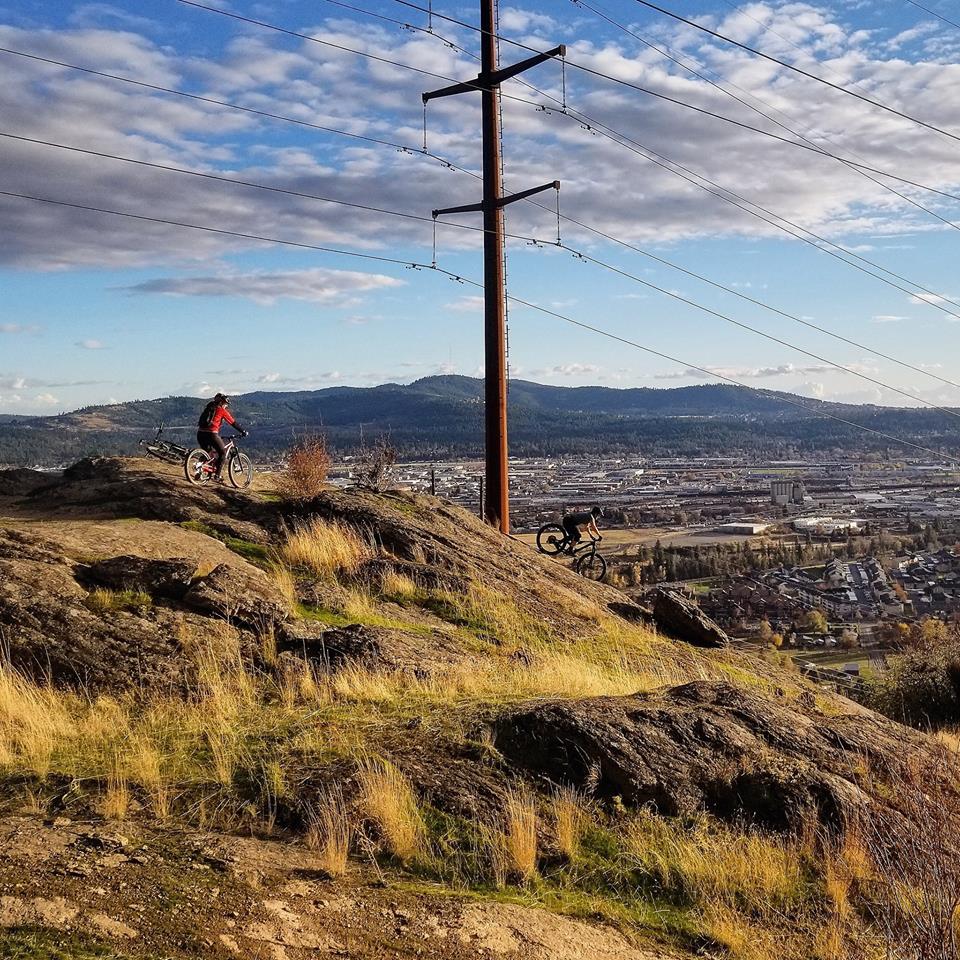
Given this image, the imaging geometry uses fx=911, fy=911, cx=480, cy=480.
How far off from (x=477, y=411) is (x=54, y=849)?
152 metres

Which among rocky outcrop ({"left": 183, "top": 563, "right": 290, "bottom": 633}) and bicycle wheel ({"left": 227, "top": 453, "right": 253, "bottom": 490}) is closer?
rocky outcrop ({"left": 183, "top": 563, "right": 290, "bottom": 633})

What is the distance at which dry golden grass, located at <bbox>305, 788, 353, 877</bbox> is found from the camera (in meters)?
5.34

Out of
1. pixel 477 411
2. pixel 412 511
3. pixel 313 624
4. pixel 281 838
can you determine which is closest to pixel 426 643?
pixel 313 624

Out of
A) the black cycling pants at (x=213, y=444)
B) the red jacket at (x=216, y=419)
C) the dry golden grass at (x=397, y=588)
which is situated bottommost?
the dry golden grass at (x=397, y=588)

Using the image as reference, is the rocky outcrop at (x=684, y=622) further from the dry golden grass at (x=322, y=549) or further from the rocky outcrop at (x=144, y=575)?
the rocky outcrop at (x=144, y=575)

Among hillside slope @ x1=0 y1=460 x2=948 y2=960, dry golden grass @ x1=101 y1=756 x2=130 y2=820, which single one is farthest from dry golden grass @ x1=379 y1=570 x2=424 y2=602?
dry golden grass @ x1=101 y1=756 x2=130 y2=820

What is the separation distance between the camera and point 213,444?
16.4m

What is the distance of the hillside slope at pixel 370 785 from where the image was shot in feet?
16.0

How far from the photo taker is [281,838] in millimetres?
5688

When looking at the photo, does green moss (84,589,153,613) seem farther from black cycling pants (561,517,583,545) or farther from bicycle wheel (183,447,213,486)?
black cycling pants (561,517,583,545)

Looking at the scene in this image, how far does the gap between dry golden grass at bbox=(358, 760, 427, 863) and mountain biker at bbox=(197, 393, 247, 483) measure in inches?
433

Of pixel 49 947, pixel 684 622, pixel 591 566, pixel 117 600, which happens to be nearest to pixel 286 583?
pixel 117 600

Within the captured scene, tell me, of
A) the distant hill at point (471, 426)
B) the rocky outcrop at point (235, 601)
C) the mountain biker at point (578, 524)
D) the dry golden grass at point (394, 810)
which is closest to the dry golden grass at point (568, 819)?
the dry golden grass at point (394, 810)

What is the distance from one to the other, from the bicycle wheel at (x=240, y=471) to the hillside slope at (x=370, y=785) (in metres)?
5.46
